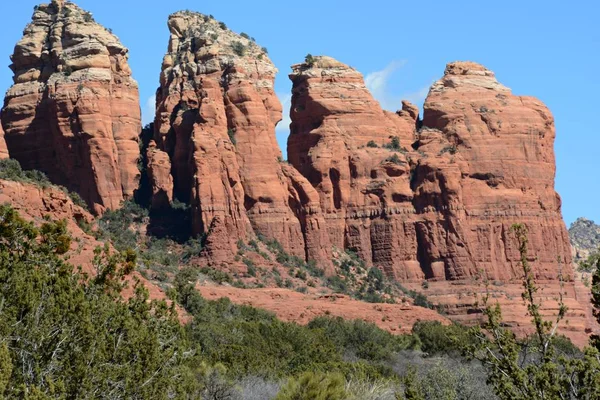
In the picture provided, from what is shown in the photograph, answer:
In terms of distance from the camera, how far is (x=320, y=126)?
364 ft

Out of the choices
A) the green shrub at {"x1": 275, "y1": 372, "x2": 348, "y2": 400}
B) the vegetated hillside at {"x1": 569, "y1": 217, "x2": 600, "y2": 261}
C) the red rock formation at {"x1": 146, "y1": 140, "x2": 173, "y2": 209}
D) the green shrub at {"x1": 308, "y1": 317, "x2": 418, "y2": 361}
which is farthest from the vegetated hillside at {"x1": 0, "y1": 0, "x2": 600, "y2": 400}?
the vegetated hillside at {"x1": 569, "y1": 217, "x2": 600, "y2": 261}

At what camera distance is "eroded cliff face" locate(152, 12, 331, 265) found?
99.6 metres

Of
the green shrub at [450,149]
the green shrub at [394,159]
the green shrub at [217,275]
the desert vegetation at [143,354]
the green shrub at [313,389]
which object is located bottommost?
the green shrub at [313,389]

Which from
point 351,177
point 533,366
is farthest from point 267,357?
point 351,177

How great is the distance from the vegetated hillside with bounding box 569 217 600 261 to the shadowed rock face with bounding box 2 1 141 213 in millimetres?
76155

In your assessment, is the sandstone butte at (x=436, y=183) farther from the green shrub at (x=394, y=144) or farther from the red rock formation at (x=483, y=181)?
the green shrub at (x=394, y=144)

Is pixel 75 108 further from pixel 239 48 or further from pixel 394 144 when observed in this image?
pixel 394 144

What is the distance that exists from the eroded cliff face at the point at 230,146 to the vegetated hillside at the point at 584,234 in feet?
228

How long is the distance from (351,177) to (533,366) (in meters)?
84.9

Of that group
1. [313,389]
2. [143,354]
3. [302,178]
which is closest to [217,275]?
[302,178]

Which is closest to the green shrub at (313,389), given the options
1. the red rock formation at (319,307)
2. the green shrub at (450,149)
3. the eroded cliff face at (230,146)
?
the red rock formation at (319,307)

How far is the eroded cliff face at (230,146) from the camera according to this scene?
9962 centimetres

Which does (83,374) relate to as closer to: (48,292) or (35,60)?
(48,292)

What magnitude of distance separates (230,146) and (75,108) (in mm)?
12547
